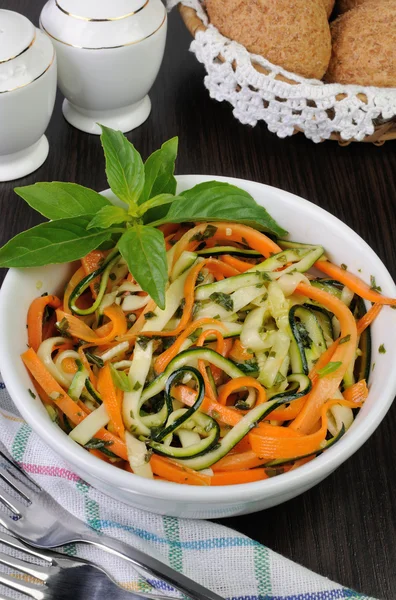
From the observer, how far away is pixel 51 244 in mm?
1332

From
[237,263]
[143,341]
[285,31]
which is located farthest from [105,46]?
[143,341]

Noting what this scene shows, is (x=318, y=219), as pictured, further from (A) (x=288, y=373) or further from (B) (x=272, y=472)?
(B) (x=272, y=472)

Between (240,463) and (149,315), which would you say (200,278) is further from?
(240,463)

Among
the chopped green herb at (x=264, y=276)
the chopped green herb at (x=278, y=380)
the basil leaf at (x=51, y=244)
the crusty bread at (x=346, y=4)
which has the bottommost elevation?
the chopped green herb at (x=278, y=380)

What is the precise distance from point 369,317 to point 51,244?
614 millimetres

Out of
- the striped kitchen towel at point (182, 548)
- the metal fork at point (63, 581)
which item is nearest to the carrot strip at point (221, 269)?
the striped kitchen towel at point (182, 548)

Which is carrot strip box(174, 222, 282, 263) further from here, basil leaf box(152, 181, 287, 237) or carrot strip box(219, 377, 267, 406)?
carrot strip box(219, 377, 267, 406)

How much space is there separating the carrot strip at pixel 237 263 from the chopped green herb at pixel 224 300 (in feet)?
0.35

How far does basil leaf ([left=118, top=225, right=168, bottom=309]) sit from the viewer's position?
1253mm

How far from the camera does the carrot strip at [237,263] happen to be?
56.2 inches

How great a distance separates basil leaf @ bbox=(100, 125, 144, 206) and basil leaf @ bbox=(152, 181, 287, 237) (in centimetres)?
7

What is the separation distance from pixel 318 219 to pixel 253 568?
0.69 m

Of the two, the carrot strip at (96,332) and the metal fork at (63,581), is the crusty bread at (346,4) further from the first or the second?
the metal fork at (63,581)

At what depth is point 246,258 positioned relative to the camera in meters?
1.47
